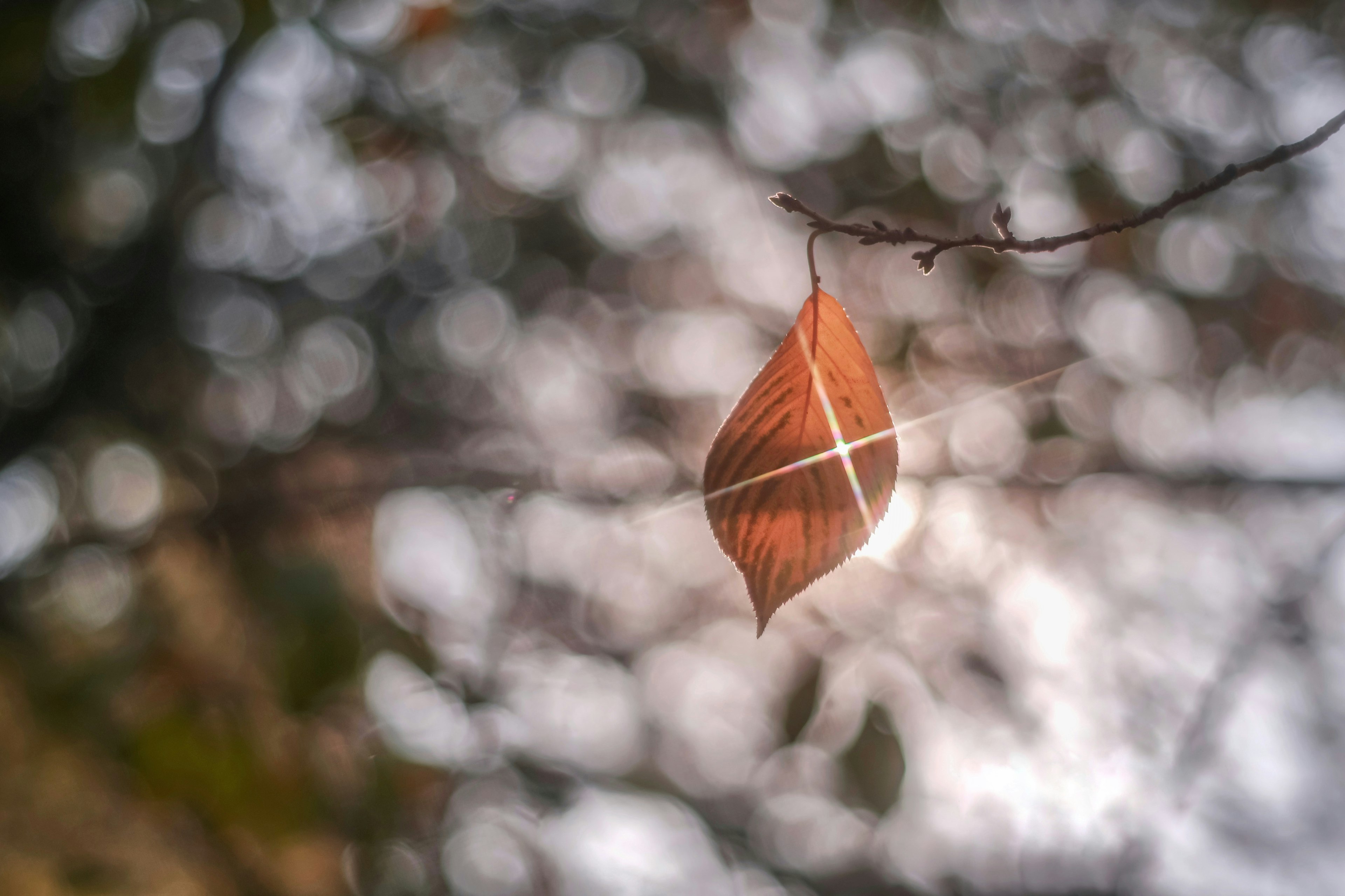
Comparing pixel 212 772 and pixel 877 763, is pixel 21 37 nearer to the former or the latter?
pixel 212 772

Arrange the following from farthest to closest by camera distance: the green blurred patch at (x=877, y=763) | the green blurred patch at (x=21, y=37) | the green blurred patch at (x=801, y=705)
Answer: the green blurred patch at (x=801, y=705) < the green blurred patch at (x=877, y=763) < the green blurred patch at (x=21, y=37)

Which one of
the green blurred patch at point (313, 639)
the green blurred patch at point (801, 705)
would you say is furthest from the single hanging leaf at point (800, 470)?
the green blurred patch at point (801, 705)

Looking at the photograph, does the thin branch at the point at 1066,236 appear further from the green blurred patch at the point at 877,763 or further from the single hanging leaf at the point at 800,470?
the green blurred patch at the point at 877,763

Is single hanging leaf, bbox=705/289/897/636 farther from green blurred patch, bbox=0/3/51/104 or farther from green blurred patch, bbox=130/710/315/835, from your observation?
green blurred patch, bbox=0/3/51/104

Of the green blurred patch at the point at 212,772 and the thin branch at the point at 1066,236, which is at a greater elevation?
the thin branch at the point at 1066,236

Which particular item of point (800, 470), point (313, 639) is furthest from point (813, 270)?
point (313, 639)

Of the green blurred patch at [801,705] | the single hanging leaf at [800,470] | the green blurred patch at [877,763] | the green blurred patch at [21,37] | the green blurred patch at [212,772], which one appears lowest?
the green blurred patch at [801,705]

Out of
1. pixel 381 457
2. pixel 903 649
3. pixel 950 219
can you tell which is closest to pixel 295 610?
pixel 381 457

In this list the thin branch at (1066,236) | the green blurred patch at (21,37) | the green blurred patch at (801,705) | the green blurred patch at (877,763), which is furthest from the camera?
the green blurred patch at (801,705)
